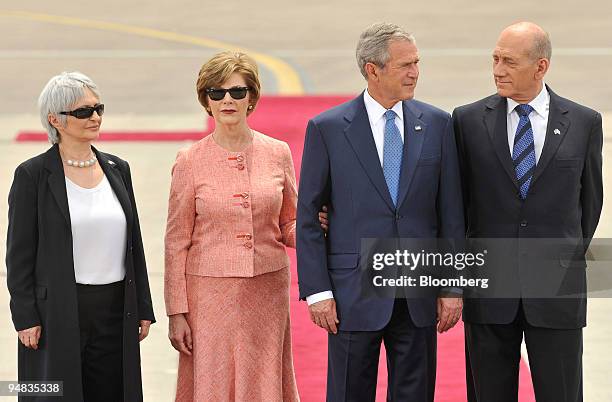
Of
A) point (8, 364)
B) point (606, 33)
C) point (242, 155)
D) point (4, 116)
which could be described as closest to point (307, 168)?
point (242, 155)

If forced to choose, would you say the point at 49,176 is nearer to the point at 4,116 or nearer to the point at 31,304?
the point at 31,304

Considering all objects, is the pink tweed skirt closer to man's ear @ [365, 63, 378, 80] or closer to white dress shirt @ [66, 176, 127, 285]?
white dress shirt @ [66, 176, 127, 285]

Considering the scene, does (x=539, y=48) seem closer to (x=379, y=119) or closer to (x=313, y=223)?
(x=379, y=119)

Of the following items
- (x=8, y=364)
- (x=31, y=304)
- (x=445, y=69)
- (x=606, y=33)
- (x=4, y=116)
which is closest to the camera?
(x=31, y=304)

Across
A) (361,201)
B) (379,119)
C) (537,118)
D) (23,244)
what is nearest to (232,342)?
(361,201)

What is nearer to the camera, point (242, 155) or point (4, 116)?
point (242, 155)

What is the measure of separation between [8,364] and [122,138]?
19.4ft

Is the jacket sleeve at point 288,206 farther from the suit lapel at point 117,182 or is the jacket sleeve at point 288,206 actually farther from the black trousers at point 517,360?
the black trousers at point 517,360

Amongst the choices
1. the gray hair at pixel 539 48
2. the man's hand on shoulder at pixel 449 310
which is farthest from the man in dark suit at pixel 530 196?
the man's hand on shoulder at pixel 449 310

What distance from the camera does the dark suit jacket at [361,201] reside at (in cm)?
549

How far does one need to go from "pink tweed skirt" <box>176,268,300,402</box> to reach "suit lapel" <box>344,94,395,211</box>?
719 mm

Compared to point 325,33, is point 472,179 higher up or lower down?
lower down

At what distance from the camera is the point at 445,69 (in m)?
17.0

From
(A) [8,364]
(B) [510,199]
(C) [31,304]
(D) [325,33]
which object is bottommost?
(A) [8,364]
